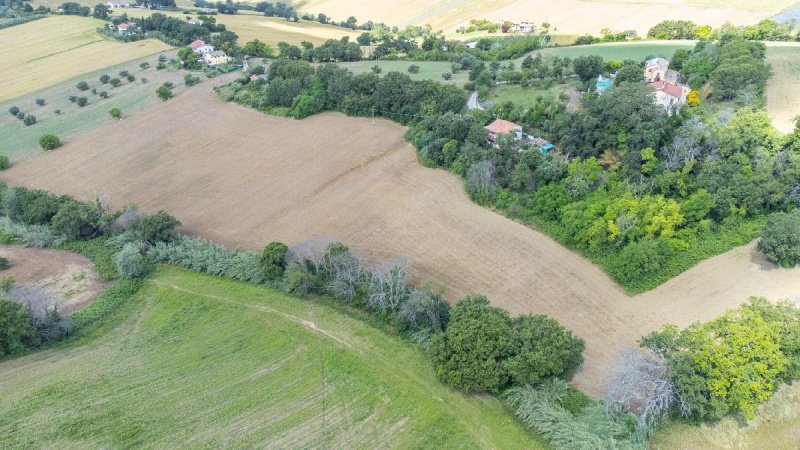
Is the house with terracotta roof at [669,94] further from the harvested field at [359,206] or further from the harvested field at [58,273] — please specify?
the harvested field at [58,273]

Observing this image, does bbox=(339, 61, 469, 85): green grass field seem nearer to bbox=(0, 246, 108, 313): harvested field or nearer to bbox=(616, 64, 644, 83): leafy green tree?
bbox=(616, 64, 644, 83): leafy green tree

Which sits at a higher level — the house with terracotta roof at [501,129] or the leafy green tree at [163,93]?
the leafy green tree at [163,93]

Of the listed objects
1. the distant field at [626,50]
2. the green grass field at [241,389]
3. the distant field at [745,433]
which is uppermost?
the distant field at [626,50]

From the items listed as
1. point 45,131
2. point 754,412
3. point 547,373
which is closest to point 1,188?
point 45,131

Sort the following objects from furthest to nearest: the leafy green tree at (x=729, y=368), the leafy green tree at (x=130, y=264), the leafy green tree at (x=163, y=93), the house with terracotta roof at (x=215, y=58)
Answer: the house with terracotta roof at (x=215, y=58) → the leafy green tree at (x=163, y=93) → the leafy green tree at (x=130, y=264) → the leafy green tree at (x=729, y=368)

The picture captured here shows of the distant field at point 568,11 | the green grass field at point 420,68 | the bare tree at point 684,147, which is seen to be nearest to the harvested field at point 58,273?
the green grass field at point 420,68
